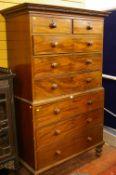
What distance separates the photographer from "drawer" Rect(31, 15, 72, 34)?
5.62 feet

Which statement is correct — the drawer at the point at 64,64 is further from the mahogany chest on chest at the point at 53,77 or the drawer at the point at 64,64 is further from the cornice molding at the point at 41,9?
the cornice molding at the point at 41,9

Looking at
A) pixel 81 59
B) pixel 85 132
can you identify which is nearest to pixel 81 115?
pixel 85 132

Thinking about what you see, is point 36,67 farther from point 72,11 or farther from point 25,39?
point 72,11

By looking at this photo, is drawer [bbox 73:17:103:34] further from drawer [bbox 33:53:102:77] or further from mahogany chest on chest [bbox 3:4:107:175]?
drawer [bbox 33:53:102:77]

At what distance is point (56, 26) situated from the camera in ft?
6.02

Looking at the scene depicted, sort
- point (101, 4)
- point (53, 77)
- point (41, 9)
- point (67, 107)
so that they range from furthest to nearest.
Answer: point (101, 4)
point (67, 107)
point (53, 77)
point (41, 9)

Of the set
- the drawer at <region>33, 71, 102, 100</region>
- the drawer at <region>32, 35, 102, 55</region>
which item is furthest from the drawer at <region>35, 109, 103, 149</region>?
the drawer at <region>32, 35, 102, 55</region>

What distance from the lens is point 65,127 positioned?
2053mm

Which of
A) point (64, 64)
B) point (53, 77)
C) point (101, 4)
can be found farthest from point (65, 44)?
point (101, 4)

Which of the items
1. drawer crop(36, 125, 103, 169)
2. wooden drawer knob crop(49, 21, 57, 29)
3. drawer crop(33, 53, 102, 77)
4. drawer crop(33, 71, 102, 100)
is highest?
wooden drawer knob crop(49, 21, 57, 29)

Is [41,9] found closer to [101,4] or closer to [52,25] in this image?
[52,25]

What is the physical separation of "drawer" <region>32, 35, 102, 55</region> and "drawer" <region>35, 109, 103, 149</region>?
60 centimetres

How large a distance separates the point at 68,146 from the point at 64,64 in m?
0.76

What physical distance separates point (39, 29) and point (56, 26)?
0.17 meters
